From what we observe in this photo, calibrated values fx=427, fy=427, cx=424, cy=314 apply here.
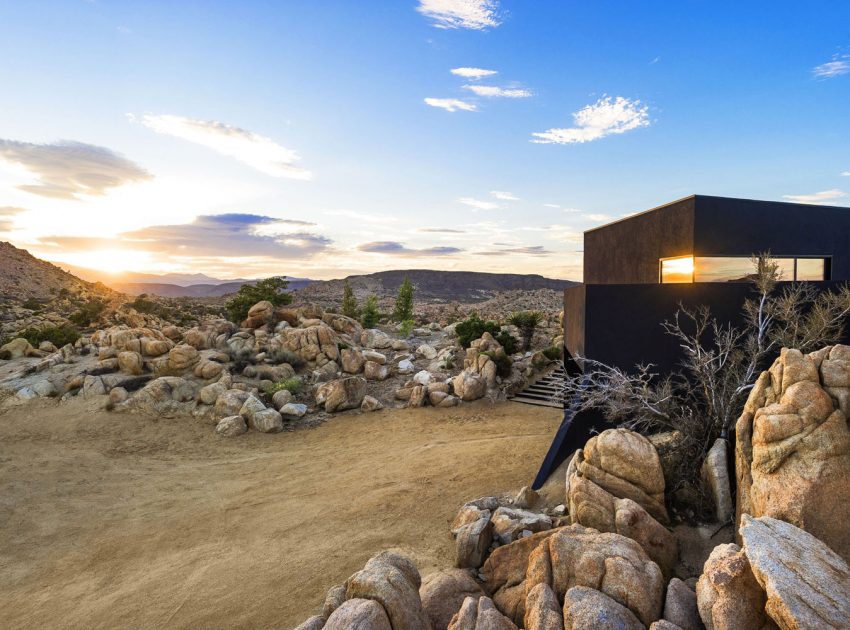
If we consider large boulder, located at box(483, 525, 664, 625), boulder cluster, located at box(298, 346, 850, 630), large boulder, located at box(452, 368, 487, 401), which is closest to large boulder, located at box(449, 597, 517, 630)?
boulder cluster, located at box(298, 346, 850, 630)

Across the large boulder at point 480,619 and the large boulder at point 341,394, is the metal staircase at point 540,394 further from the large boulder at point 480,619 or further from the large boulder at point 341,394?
the large boulder at point 480,619

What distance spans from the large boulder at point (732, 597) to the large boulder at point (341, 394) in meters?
17.5

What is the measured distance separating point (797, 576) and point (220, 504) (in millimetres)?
13464

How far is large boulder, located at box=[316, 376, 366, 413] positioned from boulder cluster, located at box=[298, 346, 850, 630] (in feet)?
42.9

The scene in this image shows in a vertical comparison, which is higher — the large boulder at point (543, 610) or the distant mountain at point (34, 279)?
the distant mountain at point (34, 279)

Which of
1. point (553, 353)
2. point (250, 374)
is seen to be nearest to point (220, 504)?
point (250, 374)

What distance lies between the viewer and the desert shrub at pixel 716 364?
29.8 ft

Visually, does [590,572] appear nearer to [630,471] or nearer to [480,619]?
[480,619]

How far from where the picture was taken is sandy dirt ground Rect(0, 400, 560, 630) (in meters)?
8.72

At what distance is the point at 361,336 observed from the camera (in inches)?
1319

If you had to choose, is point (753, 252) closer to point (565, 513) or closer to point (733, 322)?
point (733, 322)

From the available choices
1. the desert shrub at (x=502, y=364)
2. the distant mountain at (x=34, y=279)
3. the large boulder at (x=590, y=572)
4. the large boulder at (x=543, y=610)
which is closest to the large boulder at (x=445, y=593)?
the large boulder at (x=590, y=572)

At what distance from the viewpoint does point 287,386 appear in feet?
72.6

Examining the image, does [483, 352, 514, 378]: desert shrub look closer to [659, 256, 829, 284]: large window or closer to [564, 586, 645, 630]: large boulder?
[659, 256, 829, 284]: large window
